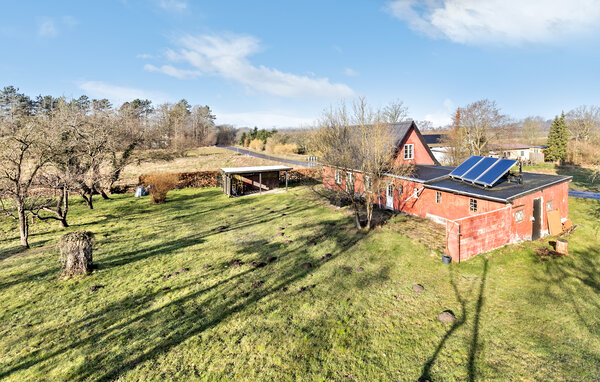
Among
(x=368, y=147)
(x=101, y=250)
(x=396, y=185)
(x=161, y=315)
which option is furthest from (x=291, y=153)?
(x=161, y=315)

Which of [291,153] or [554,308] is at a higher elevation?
[291,153]

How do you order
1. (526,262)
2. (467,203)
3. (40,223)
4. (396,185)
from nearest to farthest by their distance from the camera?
(526,262)
(467,203)
(40,223)
(396,185)

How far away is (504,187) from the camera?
501 inches

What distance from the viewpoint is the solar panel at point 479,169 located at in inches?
555

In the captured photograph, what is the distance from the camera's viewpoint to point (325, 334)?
680 centimetres

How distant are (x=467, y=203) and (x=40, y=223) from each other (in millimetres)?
26073

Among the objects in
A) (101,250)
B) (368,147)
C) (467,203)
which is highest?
(368,147)

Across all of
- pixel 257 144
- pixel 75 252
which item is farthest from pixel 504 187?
pixel 257 144

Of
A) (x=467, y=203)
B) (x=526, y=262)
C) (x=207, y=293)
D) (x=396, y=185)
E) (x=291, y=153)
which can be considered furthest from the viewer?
(x=291, y=153)

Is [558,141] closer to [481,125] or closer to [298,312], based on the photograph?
[481,125]

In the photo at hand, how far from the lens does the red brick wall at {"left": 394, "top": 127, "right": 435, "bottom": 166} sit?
2181 centimetres

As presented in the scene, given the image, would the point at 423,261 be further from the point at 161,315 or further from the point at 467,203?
the point at 161,315

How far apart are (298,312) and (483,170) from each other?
12.8 metres

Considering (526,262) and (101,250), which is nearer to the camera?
(526,262)
